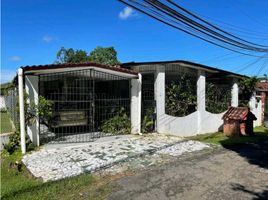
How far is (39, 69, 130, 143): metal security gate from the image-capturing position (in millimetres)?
10984

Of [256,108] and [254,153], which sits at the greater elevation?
[256,108]

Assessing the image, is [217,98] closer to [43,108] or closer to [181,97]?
[181,97]

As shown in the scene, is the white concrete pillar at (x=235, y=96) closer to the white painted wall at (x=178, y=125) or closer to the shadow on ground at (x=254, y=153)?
the shadow on ground at (x=254, y=153)

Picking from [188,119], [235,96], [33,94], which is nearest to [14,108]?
[33,94]

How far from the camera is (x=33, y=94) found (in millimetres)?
9070

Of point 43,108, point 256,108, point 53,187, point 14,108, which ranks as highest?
point 43,108

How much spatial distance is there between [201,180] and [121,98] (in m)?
6.68

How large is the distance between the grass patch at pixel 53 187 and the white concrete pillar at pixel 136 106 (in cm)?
544

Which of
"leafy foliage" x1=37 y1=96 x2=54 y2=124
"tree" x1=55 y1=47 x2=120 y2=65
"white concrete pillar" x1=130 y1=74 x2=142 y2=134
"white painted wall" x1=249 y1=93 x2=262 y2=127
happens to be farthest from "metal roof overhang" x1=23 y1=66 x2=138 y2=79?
"tree" x1=55 y1=47 x2=120 y2=65

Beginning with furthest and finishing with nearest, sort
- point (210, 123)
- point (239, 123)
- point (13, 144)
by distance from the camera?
point (210, 123), point (239, 123), point (13, 144)

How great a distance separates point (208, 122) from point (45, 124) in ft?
27.0

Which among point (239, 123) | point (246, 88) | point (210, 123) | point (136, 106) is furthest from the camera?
point (246, 88)

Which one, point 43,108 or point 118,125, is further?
point 118,125

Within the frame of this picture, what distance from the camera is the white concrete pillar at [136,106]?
1174 cm
